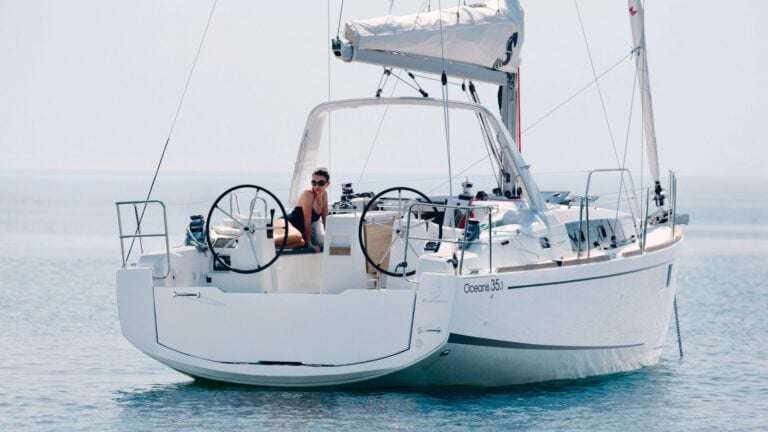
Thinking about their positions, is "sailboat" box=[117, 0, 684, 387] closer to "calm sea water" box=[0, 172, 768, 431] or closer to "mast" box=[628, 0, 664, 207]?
"calm sea water" box=[0, 172, 768, 431]

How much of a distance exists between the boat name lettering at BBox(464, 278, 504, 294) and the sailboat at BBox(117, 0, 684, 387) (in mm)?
16

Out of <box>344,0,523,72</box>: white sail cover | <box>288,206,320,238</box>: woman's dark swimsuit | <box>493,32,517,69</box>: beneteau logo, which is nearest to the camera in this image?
<box>288,206,320,238</box>: woman's dark swimsuit

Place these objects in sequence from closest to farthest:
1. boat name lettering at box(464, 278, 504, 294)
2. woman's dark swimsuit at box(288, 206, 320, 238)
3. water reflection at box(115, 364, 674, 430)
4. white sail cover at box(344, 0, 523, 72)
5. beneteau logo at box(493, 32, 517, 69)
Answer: water reflection at box(115, 364, 674, 430), boat name lettering at box(464, 278, 504, 294), woman's dark swimsuit at box(288, 206, 320, 238), white sail cover at box(344, 0, 523, 72), beneteau logo at box(493, 32, 517, 69)

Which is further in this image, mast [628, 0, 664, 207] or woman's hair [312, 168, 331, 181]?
mast [628, 0, 664, 207]

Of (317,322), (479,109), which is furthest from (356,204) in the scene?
(317,322)

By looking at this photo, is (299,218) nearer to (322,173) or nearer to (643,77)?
(322,173)

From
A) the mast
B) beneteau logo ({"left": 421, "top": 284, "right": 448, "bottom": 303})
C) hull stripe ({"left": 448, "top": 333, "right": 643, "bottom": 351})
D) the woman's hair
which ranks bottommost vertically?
hull stripe ({"left": 448, "top": 333, "right": 643, "bottom": 351})

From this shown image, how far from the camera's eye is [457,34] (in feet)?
48.8

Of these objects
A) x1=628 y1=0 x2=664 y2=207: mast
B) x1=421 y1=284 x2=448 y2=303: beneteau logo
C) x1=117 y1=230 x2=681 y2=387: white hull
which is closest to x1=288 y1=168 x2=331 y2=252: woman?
x1=117 y1=230 x2=681 y2=387: white hull

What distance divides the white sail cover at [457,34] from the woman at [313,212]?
1607mm

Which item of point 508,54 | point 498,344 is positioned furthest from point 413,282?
point 508,54

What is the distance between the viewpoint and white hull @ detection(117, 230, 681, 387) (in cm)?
1212

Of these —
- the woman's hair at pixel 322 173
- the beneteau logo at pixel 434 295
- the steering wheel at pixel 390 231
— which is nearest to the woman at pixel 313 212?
the woman's hair at pixel 322 173

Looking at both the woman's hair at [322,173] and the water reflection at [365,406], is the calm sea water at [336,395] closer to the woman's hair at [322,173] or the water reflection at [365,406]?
the water reflection at [365,406]
